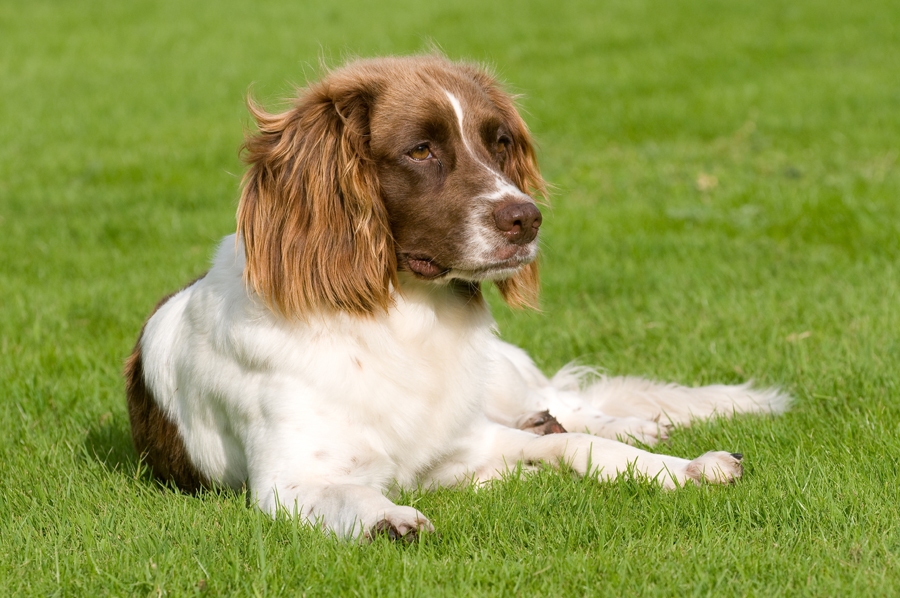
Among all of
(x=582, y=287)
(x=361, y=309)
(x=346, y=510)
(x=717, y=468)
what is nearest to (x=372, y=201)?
(x=361, y=309)

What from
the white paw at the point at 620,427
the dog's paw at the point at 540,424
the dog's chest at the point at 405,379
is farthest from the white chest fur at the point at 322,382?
the white paw at the point at 620,427

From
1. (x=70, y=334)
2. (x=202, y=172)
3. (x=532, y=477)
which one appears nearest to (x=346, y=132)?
(x=532, y=477)

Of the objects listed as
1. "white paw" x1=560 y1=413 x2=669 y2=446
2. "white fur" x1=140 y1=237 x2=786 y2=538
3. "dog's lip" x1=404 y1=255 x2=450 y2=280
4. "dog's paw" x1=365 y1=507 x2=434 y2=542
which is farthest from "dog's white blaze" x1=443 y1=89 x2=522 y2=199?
"white paw" x1=560 y1=413 x2=669 y2=446

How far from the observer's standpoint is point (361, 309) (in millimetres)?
3596

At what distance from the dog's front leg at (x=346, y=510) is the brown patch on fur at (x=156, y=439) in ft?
1.93

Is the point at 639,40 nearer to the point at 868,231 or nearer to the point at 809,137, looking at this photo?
the point at 809,137

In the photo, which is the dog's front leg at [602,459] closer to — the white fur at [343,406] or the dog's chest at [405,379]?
the white fur at [343,406]

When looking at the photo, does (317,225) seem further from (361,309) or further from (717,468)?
(717,468)

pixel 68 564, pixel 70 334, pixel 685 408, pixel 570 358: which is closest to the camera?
pixel 68 564

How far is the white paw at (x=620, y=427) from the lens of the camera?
445cm

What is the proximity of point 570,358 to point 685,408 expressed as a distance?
1.23 m

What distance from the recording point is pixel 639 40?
59.7 ft

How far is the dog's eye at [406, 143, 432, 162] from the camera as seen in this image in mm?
3604

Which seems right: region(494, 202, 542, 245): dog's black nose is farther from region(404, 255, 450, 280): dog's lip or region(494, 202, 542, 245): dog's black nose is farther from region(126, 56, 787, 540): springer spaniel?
region(404, 255, 450, 280): dog's lip
